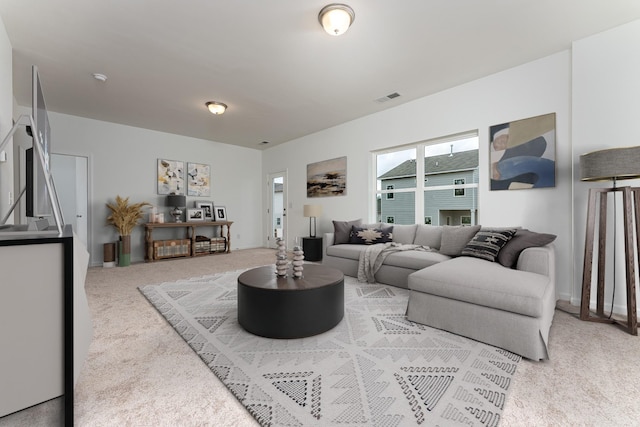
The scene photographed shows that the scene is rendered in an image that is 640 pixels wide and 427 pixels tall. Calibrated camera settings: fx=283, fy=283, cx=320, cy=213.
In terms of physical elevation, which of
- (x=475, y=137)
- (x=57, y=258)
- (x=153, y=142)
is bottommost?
(x=57, y=258)

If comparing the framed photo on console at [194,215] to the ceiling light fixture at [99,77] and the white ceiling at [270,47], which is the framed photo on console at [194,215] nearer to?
the white ceiling at [270,47]

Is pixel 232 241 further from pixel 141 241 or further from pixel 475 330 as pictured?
pixel 475 330

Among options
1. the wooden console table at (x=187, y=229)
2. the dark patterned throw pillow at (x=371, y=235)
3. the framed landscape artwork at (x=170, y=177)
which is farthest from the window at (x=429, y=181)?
the framed landscape artwork at (x=170, y=177)

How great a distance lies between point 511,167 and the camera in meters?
3.31

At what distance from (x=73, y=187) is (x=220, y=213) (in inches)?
102

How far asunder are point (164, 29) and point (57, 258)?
2.31 m

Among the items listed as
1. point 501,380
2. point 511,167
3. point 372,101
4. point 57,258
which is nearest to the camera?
point 57,258

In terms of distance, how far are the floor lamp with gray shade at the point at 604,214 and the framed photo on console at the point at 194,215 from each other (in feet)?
20.0

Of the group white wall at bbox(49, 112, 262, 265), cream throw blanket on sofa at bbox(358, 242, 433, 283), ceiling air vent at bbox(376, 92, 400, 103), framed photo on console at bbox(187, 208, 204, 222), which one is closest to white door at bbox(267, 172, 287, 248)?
white wall at bbox(49, 112, 262, 265)

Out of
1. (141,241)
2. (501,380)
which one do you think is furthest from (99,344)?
(141,241)

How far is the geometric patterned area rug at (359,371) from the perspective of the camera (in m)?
1.29

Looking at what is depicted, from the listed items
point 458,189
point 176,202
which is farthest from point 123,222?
point 458,189

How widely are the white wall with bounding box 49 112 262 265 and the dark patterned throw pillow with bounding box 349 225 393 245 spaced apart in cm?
271

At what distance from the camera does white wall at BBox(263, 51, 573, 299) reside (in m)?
2.96
